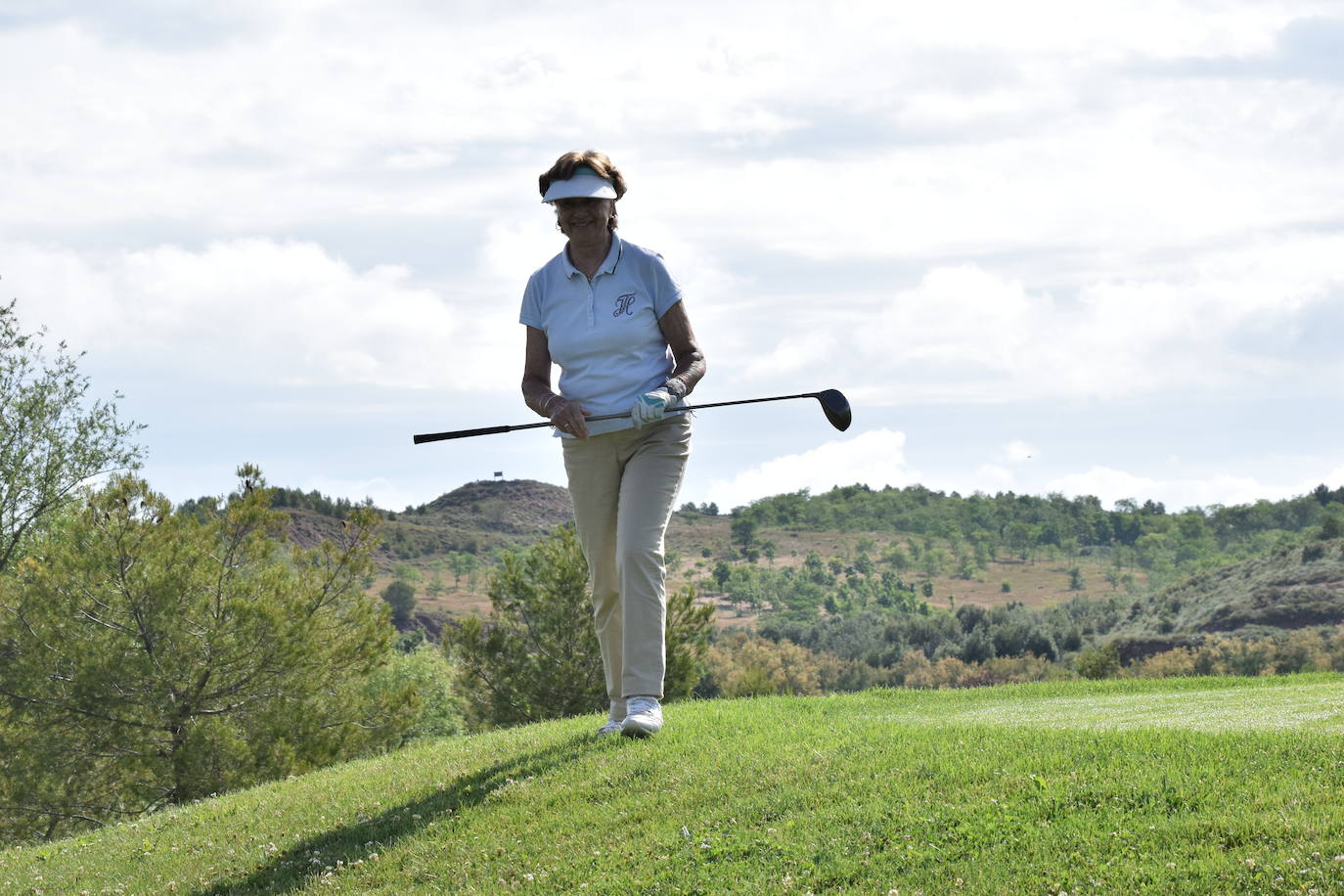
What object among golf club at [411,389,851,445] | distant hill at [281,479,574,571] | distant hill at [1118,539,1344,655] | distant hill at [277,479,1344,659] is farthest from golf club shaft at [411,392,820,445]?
distant hill at [281,479,574,571]

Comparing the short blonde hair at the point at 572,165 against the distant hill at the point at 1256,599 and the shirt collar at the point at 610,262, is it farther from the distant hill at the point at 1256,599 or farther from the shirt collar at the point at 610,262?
the distant hill at the point at 1256,599

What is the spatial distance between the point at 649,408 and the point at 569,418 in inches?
18.8

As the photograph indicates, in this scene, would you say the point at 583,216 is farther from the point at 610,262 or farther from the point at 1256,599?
the point at 1256,599

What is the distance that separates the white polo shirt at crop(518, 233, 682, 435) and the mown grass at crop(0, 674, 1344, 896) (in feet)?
6.61

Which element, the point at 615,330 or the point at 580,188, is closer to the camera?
the point at 580,188

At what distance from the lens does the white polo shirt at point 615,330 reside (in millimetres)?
7102

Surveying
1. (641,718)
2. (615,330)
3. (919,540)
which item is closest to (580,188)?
(615,330)

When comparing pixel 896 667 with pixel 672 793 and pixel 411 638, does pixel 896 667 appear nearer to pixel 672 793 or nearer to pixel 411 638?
pixel 411 638

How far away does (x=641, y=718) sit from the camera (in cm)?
752

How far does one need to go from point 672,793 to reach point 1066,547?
6630 inches

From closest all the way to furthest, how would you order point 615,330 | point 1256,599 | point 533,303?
1. point 615,330
2. point 533,303
3. point 1256,599

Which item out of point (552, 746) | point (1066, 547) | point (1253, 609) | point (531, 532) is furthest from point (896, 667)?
point (531, 532)

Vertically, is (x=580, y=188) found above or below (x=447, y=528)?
below

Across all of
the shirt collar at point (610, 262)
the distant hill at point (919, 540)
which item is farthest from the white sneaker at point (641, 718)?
the distant hill at point (919, 540)
